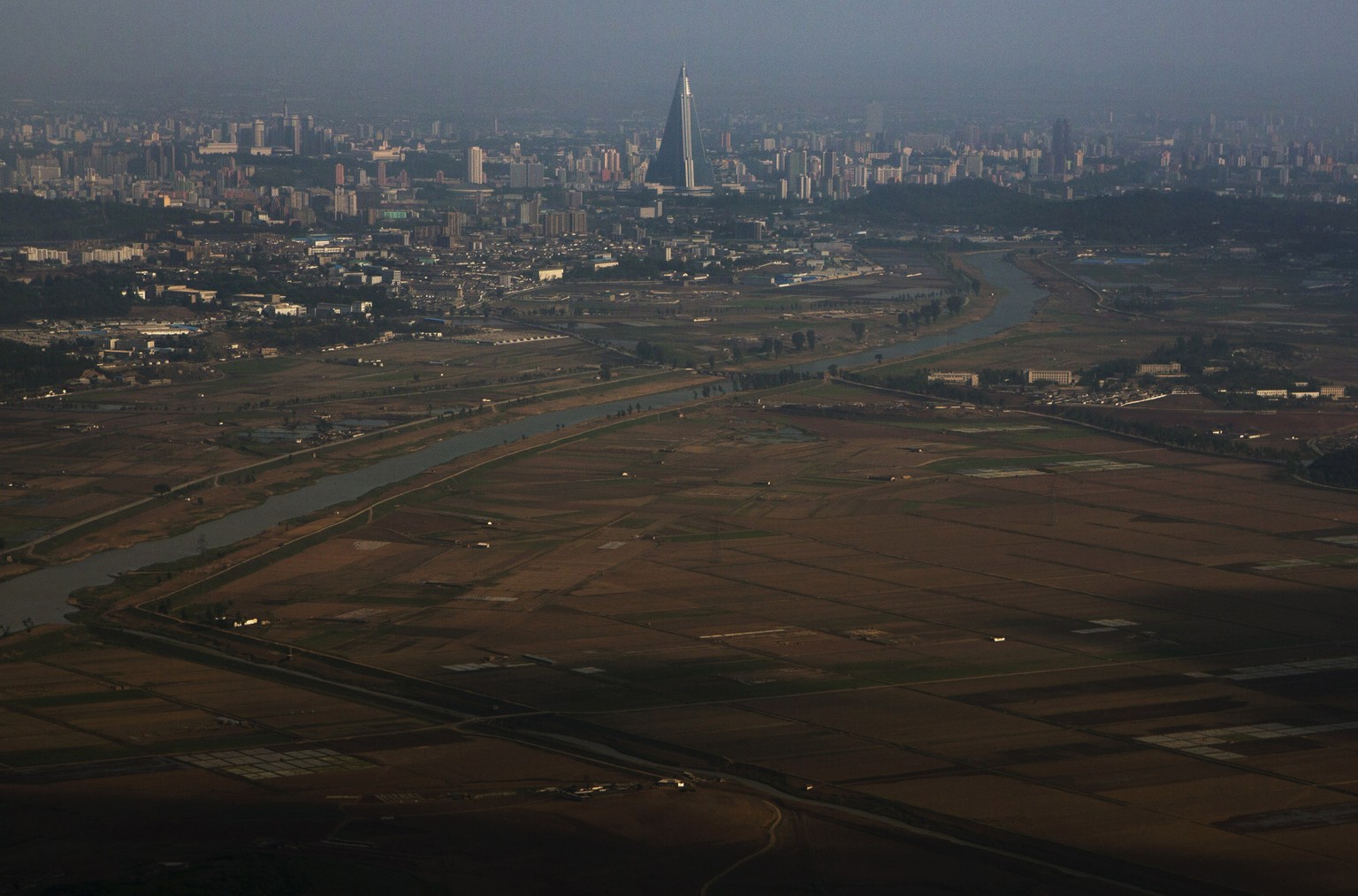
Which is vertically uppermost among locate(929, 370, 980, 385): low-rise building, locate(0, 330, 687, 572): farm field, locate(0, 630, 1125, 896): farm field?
locate(0, 630, 1125, 896): farm field

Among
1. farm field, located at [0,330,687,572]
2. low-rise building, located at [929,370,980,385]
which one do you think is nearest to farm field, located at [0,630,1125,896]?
farm field, located at [0,330,687,572]

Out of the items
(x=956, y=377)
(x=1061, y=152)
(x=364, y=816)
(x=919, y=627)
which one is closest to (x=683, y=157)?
(x=1061, y=152)

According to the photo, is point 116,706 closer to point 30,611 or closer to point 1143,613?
point 30,611

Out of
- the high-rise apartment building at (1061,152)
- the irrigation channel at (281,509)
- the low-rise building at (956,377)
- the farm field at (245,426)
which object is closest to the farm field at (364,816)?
the irrigation channel at (281,509)

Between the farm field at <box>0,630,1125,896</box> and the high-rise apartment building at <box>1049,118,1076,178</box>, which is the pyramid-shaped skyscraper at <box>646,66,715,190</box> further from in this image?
the farm field at <box>0,630,1125,896</box>

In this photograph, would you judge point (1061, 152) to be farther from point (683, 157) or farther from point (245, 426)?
point (245, 426)

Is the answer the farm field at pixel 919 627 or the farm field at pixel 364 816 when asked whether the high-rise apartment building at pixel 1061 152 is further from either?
the farm field at pixel 364 816
